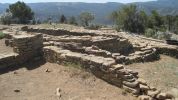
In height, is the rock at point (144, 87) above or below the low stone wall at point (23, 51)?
below

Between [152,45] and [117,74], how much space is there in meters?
9.75

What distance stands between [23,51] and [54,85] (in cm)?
400

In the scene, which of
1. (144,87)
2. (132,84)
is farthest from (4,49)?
(144,87)

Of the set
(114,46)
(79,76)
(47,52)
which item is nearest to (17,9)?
(114,46)

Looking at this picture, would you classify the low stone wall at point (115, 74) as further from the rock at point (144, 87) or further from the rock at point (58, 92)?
the rock at point (58, 92)

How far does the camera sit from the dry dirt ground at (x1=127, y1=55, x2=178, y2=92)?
1316 cm

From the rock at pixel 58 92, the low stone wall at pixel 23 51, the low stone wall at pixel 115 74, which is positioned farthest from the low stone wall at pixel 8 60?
the rock at pixel 58 92

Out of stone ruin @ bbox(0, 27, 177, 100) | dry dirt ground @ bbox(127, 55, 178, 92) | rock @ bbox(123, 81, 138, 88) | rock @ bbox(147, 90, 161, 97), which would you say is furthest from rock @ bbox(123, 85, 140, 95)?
dry dirt ground @ bbox(127, 55, 178, 92)

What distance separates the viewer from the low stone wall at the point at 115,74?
413 inches

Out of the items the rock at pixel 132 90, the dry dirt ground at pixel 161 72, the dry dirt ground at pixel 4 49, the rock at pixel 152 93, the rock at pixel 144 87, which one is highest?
the dry dirt ground at pixel 4 49

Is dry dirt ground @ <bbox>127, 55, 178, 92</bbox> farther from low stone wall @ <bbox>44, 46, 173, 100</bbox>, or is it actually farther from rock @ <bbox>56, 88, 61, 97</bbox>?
rock @ <bbox>56, 88, 61, 97</bbox>

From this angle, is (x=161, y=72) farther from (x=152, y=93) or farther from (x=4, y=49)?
(x=4, y=49)

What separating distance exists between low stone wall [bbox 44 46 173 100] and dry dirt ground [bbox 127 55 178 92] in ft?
5.80

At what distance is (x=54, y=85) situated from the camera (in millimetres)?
12180
